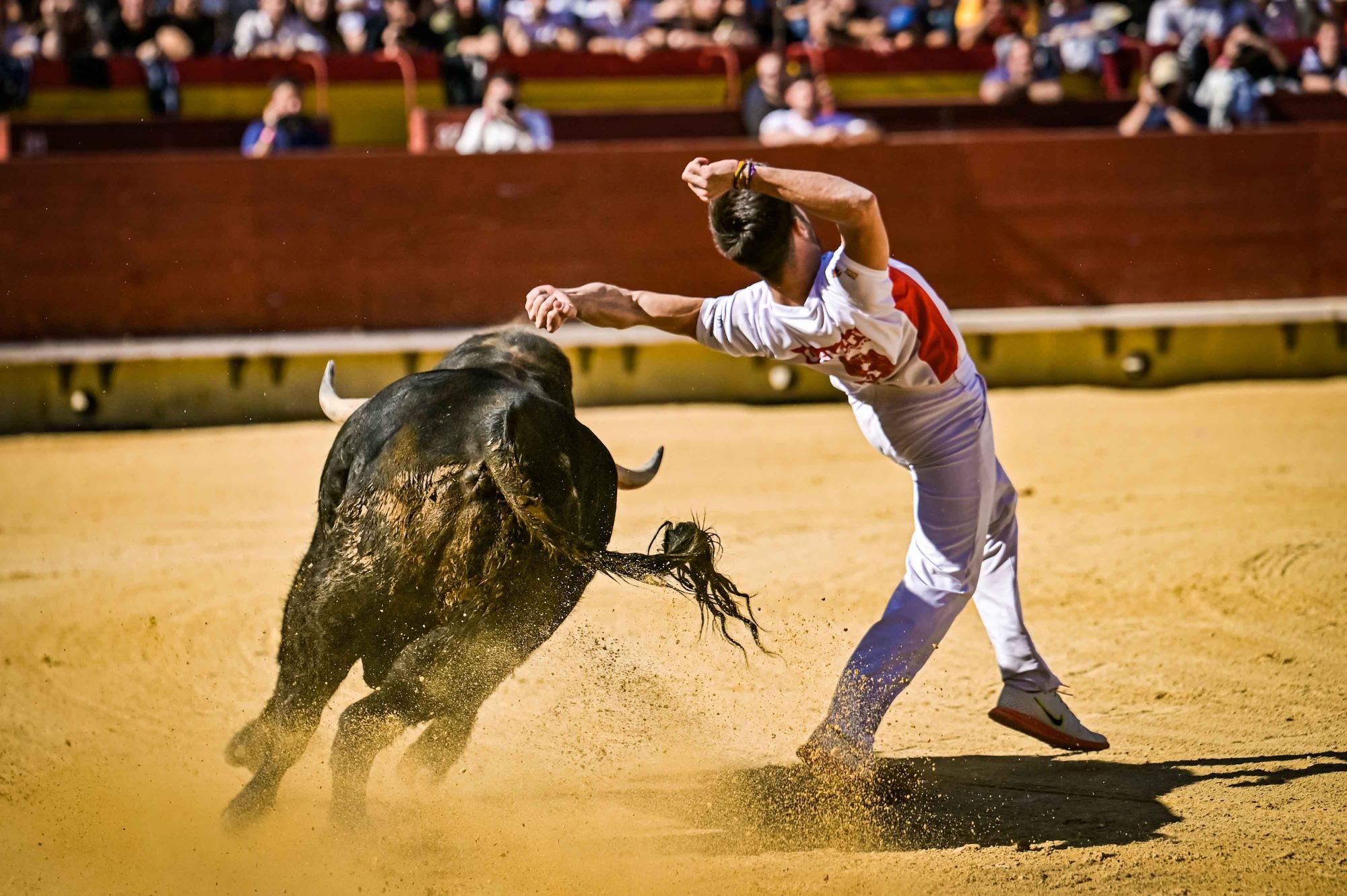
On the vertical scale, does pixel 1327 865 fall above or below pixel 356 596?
below

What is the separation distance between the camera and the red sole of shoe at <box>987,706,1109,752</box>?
320 cm

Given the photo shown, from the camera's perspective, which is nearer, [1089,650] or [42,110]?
[1089,650]

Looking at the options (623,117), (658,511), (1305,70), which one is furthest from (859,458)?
(1305,70)

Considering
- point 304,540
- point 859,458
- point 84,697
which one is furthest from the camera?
point 859,458

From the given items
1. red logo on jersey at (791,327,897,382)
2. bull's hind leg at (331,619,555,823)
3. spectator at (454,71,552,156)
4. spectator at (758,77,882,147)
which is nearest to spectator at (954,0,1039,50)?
spectator at (758,77,882,147)

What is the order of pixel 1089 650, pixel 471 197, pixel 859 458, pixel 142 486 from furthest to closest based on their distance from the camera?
1. pixel 471 197
2. pixel 859 458
3. pixel 142 486
4. pixel 1089 650

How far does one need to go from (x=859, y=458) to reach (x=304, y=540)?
2.55m

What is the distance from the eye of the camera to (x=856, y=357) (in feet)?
8.82

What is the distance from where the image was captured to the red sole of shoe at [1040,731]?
10.5ft

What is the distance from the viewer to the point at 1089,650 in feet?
13.1

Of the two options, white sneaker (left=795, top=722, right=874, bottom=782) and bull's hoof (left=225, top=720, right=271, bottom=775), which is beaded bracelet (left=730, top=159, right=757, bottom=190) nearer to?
white sneaker (left=795, top=722, right=874, bottom=782)

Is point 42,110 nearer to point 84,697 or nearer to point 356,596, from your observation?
point 84,697

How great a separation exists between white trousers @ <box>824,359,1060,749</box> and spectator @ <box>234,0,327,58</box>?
6.89 meters

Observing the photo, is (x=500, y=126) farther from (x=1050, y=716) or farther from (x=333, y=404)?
(x=1050, y=716)
